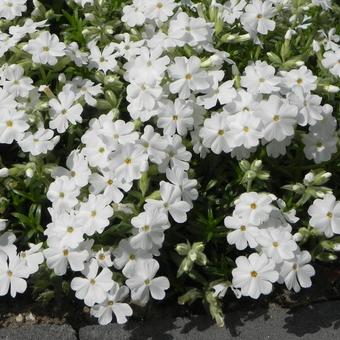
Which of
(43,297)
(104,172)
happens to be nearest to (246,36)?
(104,172)

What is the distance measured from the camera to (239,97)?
10.1ft

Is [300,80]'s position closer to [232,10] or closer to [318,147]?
[318,147]

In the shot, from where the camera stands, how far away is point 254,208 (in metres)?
2.92

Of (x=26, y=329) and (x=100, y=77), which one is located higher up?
(x=100, y=77)

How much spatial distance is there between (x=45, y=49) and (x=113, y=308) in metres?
1.23

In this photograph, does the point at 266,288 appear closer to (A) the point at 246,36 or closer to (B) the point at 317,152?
(B) the point at 317,152

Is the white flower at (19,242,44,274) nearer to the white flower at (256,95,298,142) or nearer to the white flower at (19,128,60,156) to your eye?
the white flower at (19,128,60,156)

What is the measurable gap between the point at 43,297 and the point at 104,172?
63 centimetres

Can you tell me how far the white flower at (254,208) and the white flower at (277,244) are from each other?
6 cm

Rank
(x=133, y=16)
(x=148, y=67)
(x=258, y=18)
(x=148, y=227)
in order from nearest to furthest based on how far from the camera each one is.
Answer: (x=148, y=227), (x=148, y=67), (x=258, y=18), (x=133, y=16)

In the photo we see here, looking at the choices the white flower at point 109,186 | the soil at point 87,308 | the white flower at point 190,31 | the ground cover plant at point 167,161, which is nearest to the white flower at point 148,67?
the ground cover plant at point 167,161

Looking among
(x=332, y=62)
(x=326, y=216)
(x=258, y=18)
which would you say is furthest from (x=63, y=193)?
(x=332, y=62)

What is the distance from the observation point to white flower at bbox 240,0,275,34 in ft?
11.2

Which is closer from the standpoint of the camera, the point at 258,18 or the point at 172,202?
the point at 172,202
